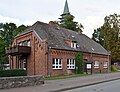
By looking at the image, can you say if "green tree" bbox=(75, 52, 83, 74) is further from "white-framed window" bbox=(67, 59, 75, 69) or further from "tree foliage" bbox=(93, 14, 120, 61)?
"tree foliage" bbox=(93, 14, 120, 61)

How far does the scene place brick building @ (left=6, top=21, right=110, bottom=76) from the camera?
131ft

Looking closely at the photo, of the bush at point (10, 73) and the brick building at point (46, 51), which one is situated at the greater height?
the brick building at point (46, 51)

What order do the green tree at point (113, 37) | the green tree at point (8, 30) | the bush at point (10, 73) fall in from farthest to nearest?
the green tree at point (8, 30) → the green tree at point (113, 37) → the bush at point (10, 73)

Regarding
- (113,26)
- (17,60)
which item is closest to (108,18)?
(113,26)

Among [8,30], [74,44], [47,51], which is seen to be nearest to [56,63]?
[47,51]

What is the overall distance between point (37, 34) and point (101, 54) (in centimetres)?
1720

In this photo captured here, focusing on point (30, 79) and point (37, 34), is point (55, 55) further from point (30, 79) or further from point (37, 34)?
point (30, 79)

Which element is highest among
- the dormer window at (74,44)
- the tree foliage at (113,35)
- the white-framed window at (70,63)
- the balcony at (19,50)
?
the tree foliage at (113,35)

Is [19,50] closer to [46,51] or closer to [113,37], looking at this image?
[46,51]

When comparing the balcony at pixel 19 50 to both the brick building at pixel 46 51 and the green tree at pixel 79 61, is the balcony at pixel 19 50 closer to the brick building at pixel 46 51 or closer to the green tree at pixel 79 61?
the brick building at pixel 46 51

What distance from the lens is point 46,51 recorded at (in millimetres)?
39094

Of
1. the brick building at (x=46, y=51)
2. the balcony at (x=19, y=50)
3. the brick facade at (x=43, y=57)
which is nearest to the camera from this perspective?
the brick facade at (x=43, y=57)

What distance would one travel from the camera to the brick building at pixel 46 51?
3981cm

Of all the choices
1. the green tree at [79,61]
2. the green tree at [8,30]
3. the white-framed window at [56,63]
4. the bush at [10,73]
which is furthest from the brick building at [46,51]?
the green tree at [8,30]
